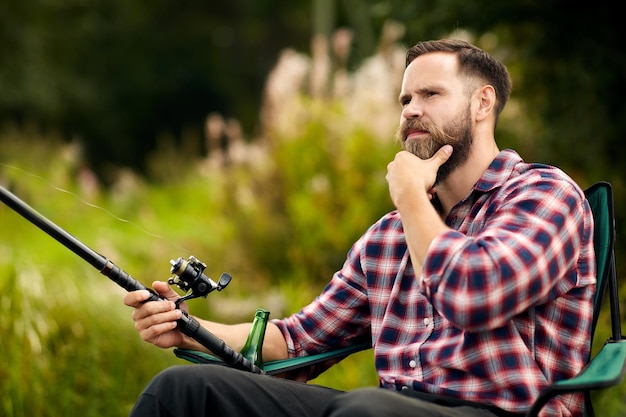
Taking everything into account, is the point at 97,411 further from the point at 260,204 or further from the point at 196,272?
the point at 260,204

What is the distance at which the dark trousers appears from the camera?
95.6 inches

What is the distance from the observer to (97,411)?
4.18 m

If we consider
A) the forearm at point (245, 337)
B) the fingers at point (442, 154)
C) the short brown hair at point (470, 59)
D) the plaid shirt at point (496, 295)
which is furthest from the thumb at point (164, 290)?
the short brown hair at point (470, 59)

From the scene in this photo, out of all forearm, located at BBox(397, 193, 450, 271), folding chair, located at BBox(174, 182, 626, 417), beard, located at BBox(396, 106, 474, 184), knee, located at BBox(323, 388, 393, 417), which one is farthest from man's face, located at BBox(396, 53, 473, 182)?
knee, located at BBox(323, 388, 393, 417)

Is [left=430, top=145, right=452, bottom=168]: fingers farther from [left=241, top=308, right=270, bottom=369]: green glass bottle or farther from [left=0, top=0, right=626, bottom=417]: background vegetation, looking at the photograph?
[left=0, top=0, right=626, bottom=417]: background vegetation

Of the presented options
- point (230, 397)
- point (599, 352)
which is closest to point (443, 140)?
point (599, 352)

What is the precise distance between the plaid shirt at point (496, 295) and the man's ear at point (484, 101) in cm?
13

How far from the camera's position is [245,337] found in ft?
9.48

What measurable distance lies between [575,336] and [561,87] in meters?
4.12

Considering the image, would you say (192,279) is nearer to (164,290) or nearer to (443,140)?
(164,290)

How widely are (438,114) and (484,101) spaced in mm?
180

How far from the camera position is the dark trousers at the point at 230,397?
7.97ft

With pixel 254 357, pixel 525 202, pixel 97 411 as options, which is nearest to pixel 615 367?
pixel 525 202

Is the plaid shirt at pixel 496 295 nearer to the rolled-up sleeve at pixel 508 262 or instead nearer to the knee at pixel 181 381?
the rolled-up sleeve at pixel 508 262
